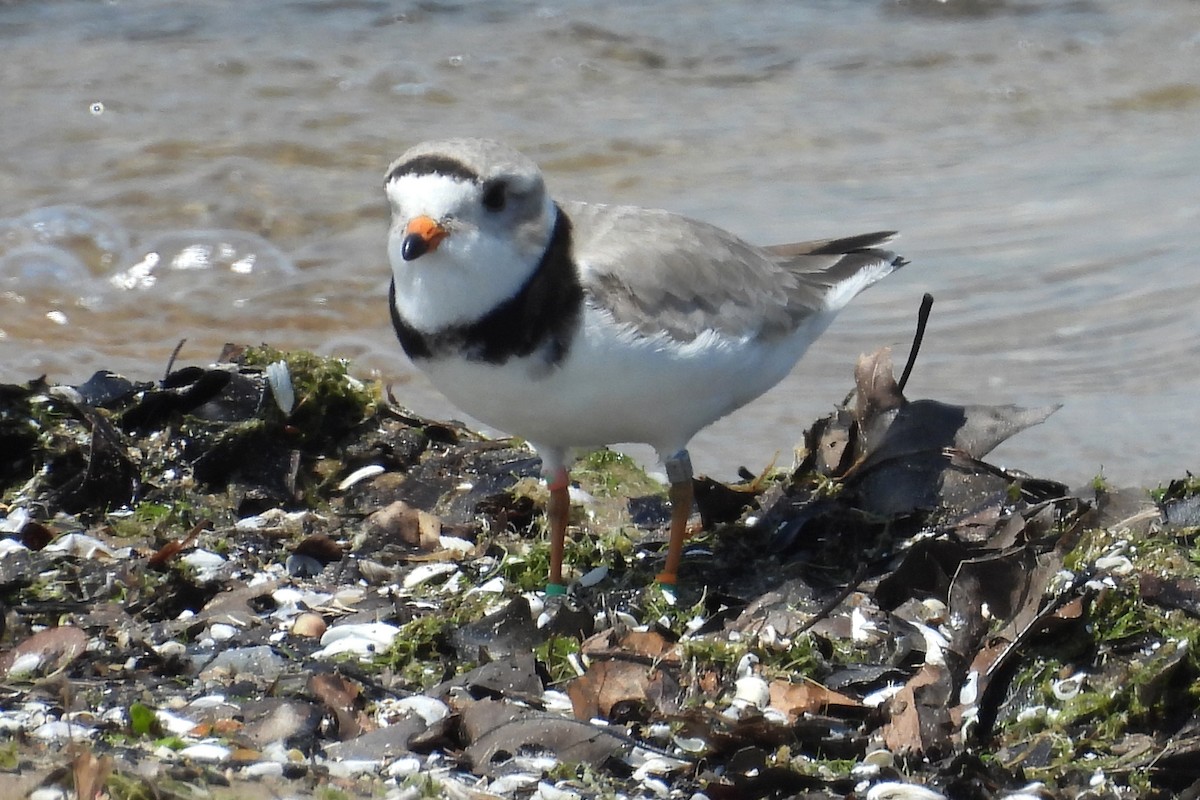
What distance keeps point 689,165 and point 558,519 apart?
19.1ft

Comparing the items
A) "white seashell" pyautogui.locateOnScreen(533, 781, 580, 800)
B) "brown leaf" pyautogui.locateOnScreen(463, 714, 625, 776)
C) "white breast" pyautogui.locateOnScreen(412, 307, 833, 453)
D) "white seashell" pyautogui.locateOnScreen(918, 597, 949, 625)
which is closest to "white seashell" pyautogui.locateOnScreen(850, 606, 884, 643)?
"white seashell" pyautogui.locateOnScreen(918, 597, 949, 625)

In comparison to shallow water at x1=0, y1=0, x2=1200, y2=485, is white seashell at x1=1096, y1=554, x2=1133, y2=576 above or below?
above

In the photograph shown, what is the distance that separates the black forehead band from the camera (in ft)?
11.1

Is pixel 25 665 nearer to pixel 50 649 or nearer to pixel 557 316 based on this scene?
pixel 50 649

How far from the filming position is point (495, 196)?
11.3 ft

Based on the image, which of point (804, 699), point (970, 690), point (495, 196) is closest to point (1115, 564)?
point (970, 690)

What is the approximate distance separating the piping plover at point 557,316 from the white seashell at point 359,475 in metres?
0.78

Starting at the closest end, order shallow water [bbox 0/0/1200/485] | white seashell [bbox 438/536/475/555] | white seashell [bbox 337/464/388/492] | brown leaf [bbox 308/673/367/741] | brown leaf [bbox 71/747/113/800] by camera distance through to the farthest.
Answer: brown leaf [bbox 71/747/113/800] < brown leaf [bbox 308/673/367/741] < white seashell [bbox 438/536/475/555] < white seashell [bbox 337/464/388/492] < shallow water [bbox 0/0/1200/485]

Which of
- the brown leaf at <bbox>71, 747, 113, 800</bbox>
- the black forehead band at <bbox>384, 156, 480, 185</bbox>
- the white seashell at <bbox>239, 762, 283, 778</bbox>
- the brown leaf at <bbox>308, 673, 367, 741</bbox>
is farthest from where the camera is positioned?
the black forehead band at <bbox>384, 156, 480, 185</bbox>

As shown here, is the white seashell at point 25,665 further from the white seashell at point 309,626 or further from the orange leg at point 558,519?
the orange leg at point 558,519

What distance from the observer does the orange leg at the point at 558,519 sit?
3.79m

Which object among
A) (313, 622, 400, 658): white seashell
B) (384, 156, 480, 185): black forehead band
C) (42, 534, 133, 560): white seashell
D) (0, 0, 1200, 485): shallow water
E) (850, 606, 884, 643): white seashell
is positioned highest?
(384, 156, 480, 185): black forehead band

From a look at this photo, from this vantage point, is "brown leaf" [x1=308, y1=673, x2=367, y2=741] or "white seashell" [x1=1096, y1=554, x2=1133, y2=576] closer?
"brown leaf" [x1=308, y1=673, x2=367, y2=741]

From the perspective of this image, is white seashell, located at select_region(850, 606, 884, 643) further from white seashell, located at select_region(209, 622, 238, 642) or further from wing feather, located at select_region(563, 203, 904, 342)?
white seashell, located at select_region(209, 622, 238, 642)
